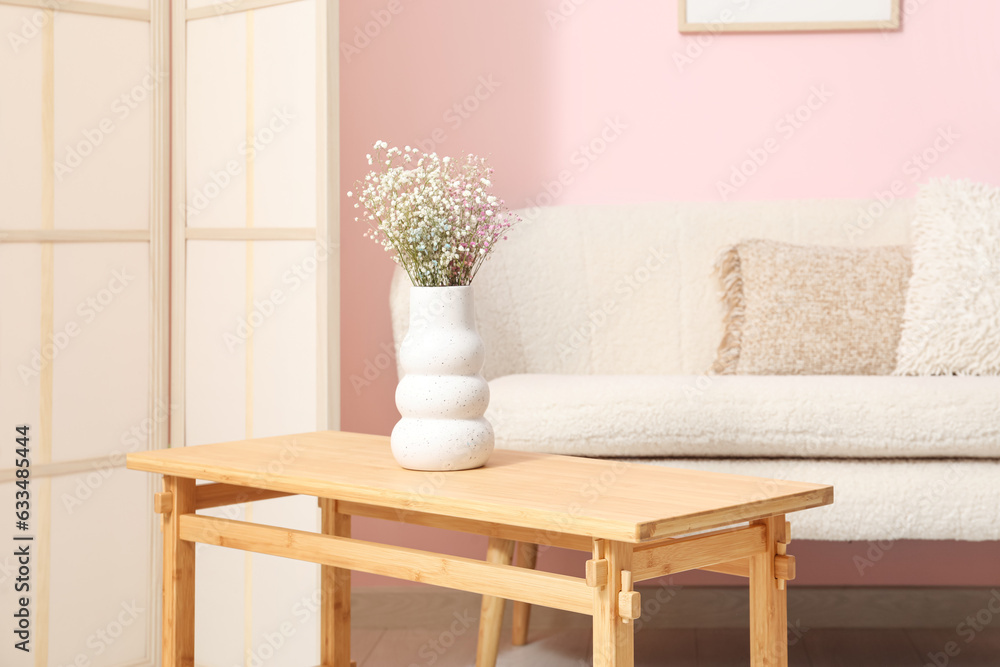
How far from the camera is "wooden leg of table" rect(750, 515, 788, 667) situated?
4.83ft

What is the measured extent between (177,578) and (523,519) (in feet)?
2.53

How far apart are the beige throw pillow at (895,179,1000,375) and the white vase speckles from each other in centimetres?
117

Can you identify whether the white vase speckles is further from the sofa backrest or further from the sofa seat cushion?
the sofa backrest

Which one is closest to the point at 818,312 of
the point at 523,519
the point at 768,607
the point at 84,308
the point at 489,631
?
the point at 489,631

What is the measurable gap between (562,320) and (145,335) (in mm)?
958

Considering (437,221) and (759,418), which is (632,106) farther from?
A: (437,221)

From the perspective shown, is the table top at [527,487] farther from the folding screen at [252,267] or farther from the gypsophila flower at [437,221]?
the folding screen at [252,267]

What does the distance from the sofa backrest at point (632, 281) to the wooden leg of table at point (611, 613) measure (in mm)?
1353

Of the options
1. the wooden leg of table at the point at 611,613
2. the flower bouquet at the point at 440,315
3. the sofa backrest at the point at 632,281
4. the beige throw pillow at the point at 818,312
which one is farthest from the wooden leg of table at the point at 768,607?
the sofa backrest at the point at 632,281

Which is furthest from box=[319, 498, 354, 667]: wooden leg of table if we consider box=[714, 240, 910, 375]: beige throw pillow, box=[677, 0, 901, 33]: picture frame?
box=[677, 0, 901, 33]: picture frame

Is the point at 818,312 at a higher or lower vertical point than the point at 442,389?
higher

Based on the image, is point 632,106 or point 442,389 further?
point 632,106

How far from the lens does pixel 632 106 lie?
291 cm

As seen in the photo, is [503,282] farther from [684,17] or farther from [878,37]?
[878,37]
